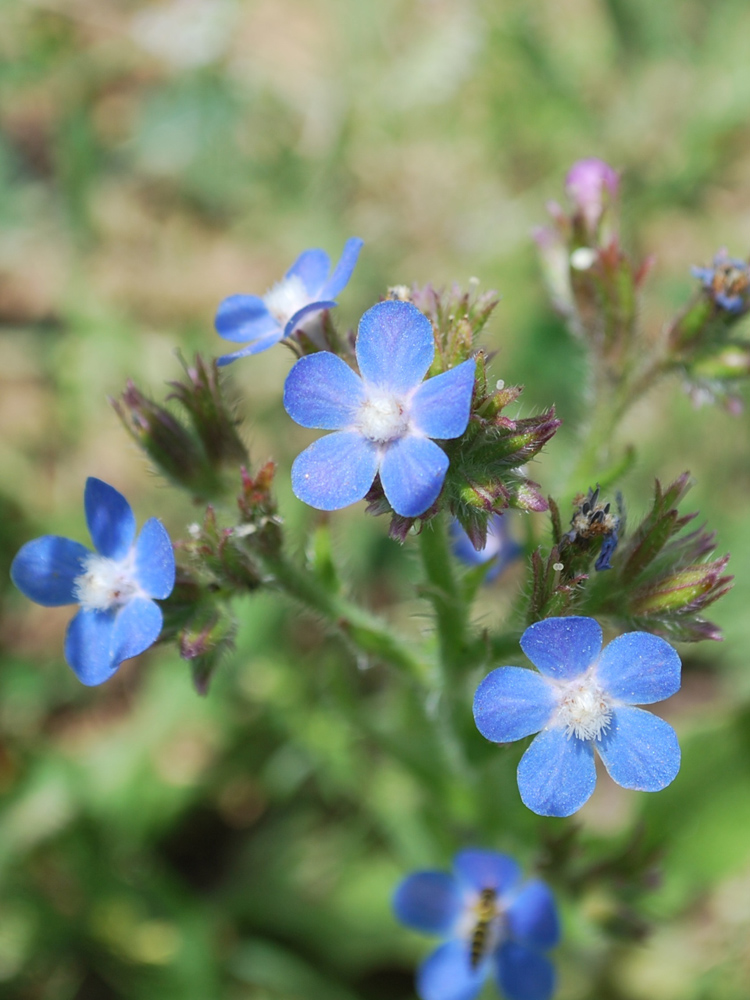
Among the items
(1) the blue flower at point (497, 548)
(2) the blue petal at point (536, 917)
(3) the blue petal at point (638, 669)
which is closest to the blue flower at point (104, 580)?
(3) the blue petal at point (638, 669)

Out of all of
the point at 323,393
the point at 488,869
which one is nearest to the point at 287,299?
the point at 323,393

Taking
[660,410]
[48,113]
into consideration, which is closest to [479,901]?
[660,410]

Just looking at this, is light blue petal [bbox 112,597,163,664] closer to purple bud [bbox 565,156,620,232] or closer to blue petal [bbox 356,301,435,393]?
blue petal [bbox 356,301,435,393]

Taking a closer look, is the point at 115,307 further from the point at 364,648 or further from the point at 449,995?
the point at 449,995

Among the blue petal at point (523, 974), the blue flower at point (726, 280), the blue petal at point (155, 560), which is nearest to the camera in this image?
the blue petal at point (155, 560)

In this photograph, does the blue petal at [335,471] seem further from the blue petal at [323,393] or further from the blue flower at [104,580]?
the blue flower at [104,580]

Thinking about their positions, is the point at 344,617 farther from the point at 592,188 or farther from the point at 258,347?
the point at 592,188
